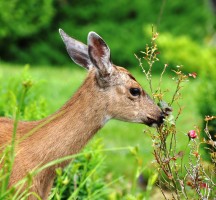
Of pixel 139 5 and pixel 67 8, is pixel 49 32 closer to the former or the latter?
pixel 67 8

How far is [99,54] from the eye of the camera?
228 inches

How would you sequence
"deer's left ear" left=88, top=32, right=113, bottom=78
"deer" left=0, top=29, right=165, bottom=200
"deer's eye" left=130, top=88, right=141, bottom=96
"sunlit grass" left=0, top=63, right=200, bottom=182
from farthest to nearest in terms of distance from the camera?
"sunlit grass" left=0, top=63, right=200, bottom=182 → "deer's eye" left=130, top=88, right=141, bottom=96 → "deer's left ear" left=88, top=32, right=113, bottom=78 → "deer" left=0, top=29, right=165, bottom=200

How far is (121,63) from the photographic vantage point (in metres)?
21.6

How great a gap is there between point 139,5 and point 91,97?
53.8 ft

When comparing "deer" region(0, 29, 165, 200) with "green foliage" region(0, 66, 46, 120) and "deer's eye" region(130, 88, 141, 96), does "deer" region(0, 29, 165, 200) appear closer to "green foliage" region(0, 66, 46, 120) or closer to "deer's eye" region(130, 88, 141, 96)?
"deer's eye" region(130, 88, 141, 96)

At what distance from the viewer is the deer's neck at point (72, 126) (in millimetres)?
5543

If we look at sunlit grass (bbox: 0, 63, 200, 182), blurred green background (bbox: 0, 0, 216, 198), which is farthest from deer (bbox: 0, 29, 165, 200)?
blurred green background (bbox: 0, 0, 216, 198)

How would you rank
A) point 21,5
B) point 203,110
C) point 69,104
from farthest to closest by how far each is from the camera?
point 21,5, point 203,110, point 69,104

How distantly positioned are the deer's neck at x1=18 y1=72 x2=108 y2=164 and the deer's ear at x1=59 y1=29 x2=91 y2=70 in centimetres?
20

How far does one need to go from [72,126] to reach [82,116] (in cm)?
10

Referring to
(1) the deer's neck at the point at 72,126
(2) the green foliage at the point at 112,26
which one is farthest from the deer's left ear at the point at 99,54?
(2) the green foliage at the point at 112,26

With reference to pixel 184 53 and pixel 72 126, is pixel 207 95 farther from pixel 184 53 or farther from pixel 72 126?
pixel 184 53

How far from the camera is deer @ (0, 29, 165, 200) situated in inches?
217

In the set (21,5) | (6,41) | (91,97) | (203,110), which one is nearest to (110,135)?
(203,110)
